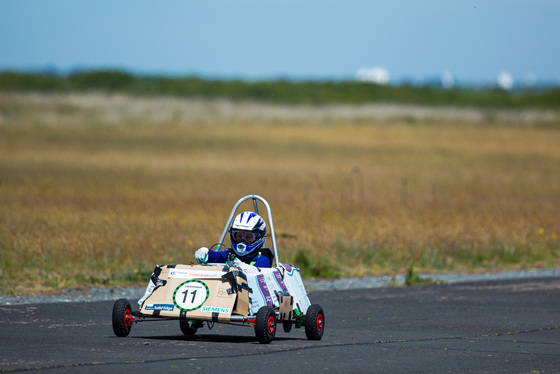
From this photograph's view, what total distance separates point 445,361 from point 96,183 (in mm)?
29200

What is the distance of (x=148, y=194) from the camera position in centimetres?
3634

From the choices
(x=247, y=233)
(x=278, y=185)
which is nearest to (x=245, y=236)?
(x=247, y=233)

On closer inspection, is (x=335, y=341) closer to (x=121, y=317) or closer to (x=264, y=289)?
(x=264, y=289)

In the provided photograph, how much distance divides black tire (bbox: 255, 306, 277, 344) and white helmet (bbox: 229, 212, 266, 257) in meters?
1.13

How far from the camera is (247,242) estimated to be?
13.1 meters

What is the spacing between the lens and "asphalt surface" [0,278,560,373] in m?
10.9

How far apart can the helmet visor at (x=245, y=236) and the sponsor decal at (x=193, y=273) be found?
2.95 ft

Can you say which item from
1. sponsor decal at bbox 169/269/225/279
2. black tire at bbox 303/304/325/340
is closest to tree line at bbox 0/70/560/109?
black tire at bbox 303/304/325/340

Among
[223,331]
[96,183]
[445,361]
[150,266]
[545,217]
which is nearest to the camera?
[445,361]

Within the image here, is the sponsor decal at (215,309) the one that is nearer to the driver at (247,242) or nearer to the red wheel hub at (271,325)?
the red wheel hub at (271,325)

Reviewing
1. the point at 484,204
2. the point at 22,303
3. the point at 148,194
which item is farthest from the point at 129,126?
the point at 22,303

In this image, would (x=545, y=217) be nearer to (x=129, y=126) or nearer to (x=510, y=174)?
(x=510, y=174)

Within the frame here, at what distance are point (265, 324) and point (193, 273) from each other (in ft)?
3.38

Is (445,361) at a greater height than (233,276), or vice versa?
(233,276)
